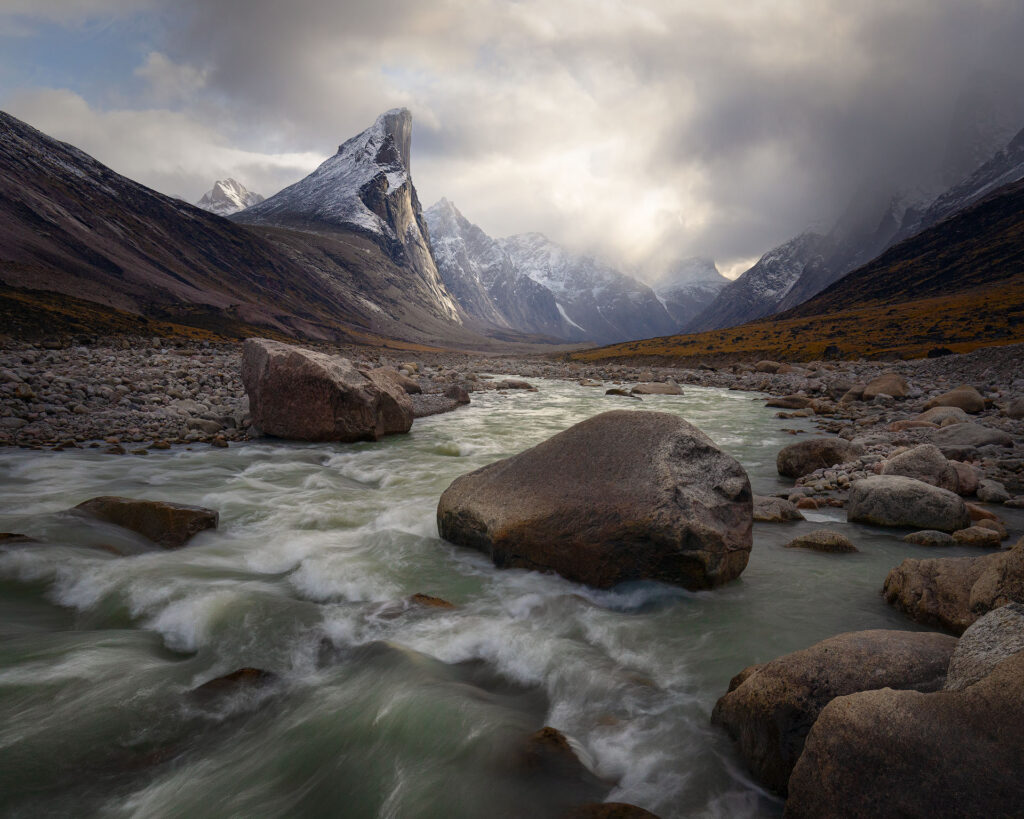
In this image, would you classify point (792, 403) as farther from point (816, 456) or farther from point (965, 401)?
point (816, 456)

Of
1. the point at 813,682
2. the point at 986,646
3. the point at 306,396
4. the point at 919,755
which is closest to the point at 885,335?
the point at 306,396

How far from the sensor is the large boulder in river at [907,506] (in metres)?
7.88

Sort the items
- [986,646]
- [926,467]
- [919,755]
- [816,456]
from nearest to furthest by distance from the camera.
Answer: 1. [919,755]
2. [986,646]
3. [926,467]
4. [816,456]

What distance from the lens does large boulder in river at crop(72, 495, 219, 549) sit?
7281 mm

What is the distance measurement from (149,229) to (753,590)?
120977 mm

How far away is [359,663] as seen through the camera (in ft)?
16.0

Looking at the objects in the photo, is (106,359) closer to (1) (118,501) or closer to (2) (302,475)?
(2) (302,475)

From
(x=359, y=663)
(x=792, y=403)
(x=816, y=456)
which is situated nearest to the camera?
(x=359, y=663)

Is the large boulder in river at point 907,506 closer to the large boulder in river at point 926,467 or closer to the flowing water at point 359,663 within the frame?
the flowing water at point 359,663

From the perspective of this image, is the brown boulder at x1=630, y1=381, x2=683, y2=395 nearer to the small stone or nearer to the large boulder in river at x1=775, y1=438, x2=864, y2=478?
the large boulder in river at x1=775, y1=438, x2=864, y2=478

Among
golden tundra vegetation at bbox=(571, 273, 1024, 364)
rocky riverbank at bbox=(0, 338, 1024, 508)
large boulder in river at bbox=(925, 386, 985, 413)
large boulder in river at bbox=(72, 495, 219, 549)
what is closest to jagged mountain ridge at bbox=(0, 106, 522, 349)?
rocky riverbank at bbox=(0, 338, 1024, 508)

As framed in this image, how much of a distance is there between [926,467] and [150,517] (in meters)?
13.3

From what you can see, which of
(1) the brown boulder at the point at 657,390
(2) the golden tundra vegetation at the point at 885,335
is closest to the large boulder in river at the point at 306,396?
(1) the brown boulder at the point at 657,390

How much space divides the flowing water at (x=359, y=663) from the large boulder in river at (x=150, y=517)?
0.85 ft
